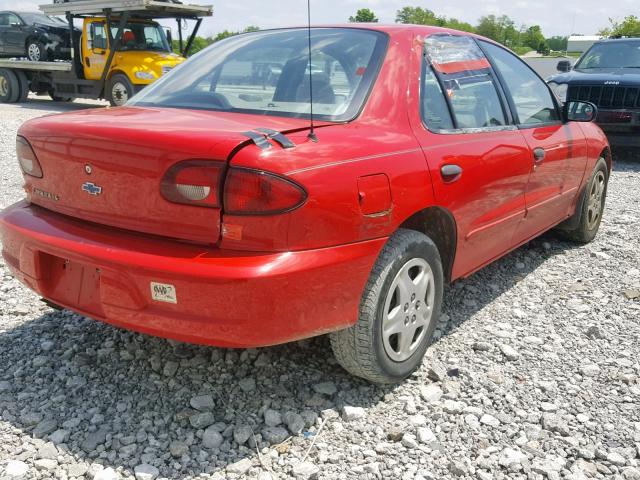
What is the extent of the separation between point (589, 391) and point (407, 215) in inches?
46.9

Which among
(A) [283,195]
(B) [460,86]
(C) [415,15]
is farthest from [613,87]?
(C) [415,15]

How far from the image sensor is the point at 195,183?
2232mm

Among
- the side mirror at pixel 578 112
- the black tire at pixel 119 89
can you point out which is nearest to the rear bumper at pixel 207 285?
the side mirror at pixel 578 112

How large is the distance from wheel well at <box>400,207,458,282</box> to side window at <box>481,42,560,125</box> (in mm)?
1091

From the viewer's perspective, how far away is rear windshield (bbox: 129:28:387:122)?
274 cm

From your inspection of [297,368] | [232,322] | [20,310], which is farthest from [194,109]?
[20,310]

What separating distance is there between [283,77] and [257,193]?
0.92 metres

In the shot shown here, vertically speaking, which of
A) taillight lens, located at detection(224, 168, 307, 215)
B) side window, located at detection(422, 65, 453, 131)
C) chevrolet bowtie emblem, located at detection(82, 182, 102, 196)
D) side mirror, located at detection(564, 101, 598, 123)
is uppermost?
side window, located at detection(422, 65, 453, 131)

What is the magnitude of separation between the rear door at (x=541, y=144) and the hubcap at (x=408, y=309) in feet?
3.84

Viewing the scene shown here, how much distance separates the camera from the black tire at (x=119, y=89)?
1399 cm

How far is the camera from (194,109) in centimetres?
282

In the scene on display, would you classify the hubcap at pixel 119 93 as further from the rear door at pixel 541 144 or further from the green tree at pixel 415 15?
the green tree at pixel 415 15

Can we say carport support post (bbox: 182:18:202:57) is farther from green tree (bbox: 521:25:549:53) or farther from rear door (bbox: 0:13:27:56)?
green tree (bbox: 521:25:549:53)

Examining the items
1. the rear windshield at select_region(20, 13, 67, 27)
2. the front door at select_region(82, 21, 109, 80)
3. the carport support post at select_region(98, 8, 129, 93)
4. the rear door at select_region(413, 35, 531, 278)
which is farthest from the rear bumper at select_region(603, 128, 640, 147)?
the rear windshield at select_region(20, 13, 67, 27)
